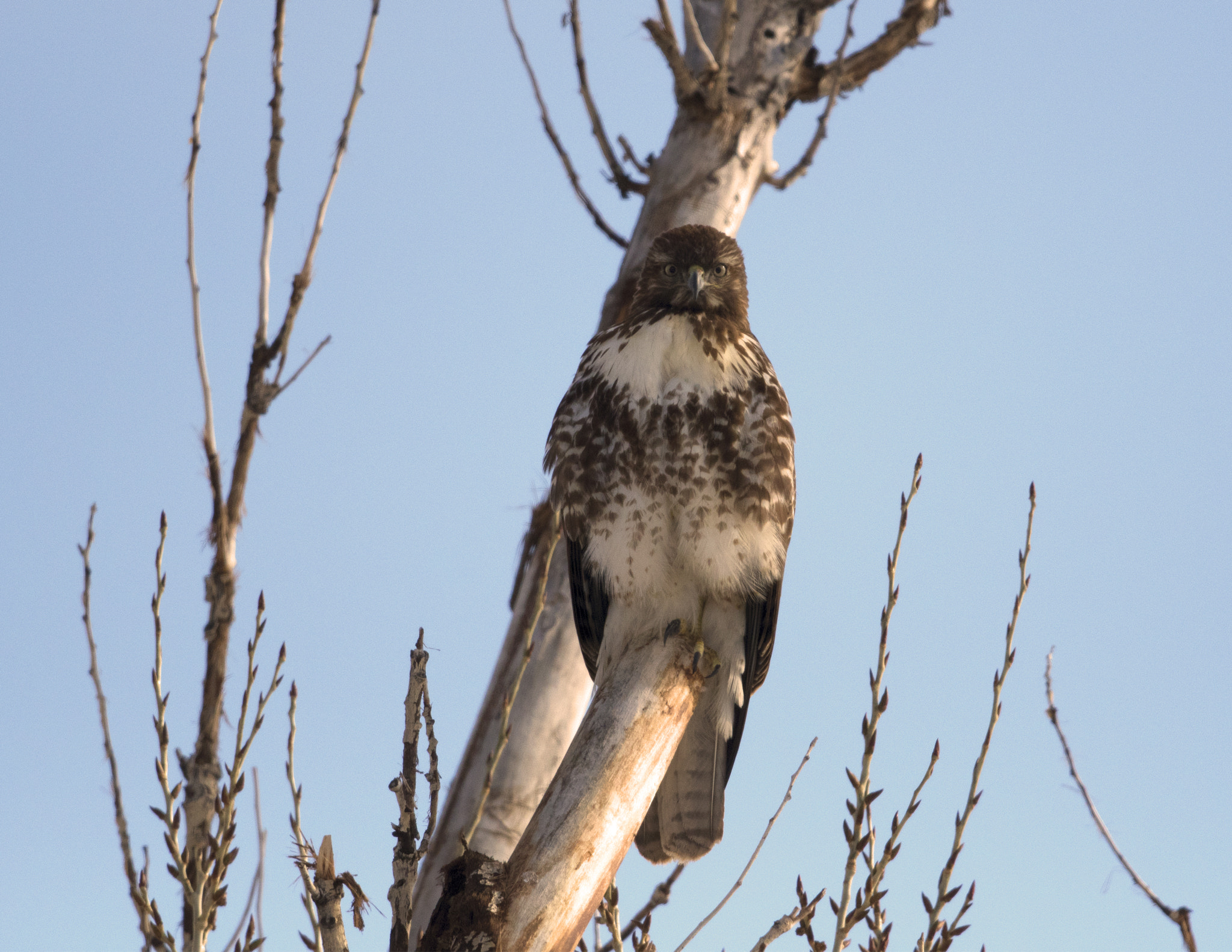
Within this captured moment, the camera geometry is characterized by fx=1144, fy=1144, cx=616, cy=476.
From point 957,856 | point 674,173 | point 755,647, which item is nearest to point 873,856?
point 957,856

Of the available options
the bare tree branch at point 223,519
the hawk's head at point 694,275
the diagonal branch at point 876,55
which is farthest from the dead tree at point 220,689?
the diagonal branch at point 876,55

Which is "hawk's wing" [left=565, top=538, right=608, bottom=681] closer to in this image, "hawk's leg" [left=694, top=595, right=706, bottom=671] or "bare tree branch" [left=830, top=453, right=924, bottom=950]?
"hawk's leg" [left=694, top=595, right=706, bottom=671]

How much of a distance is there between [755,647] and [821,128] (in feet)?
7.86

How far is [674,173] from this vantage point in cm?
456

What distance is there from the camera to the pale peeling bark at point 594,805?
2.25 m

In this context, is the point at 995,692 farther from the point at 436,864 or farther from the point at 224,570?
the point at 436,864

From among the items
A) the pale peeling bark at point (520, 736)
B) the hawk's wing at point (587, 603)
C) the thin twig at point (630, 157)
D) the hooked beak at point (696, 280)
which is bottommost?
the pale peeling bark at point (520, 736)

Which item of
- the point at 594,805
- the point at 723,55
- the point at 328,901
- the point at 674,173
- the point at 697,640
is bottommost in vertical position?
the point at 328,901

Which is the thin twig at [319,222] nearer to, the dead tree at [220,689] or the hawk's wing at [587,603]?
the dead tree at [220,689]

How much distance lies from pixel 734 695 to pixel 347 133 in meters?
2.23

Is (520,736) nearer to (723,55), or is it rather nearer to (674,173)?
(674,173)

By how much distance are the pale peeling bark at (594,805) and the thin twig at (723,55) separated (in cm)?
251

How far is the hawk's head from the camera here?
3.86 metres

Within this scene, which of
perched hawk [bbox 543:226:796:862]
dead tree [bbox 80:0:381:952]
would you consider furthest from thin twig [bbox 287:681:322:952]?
perched hawk [bbox 543:226:796:862]
